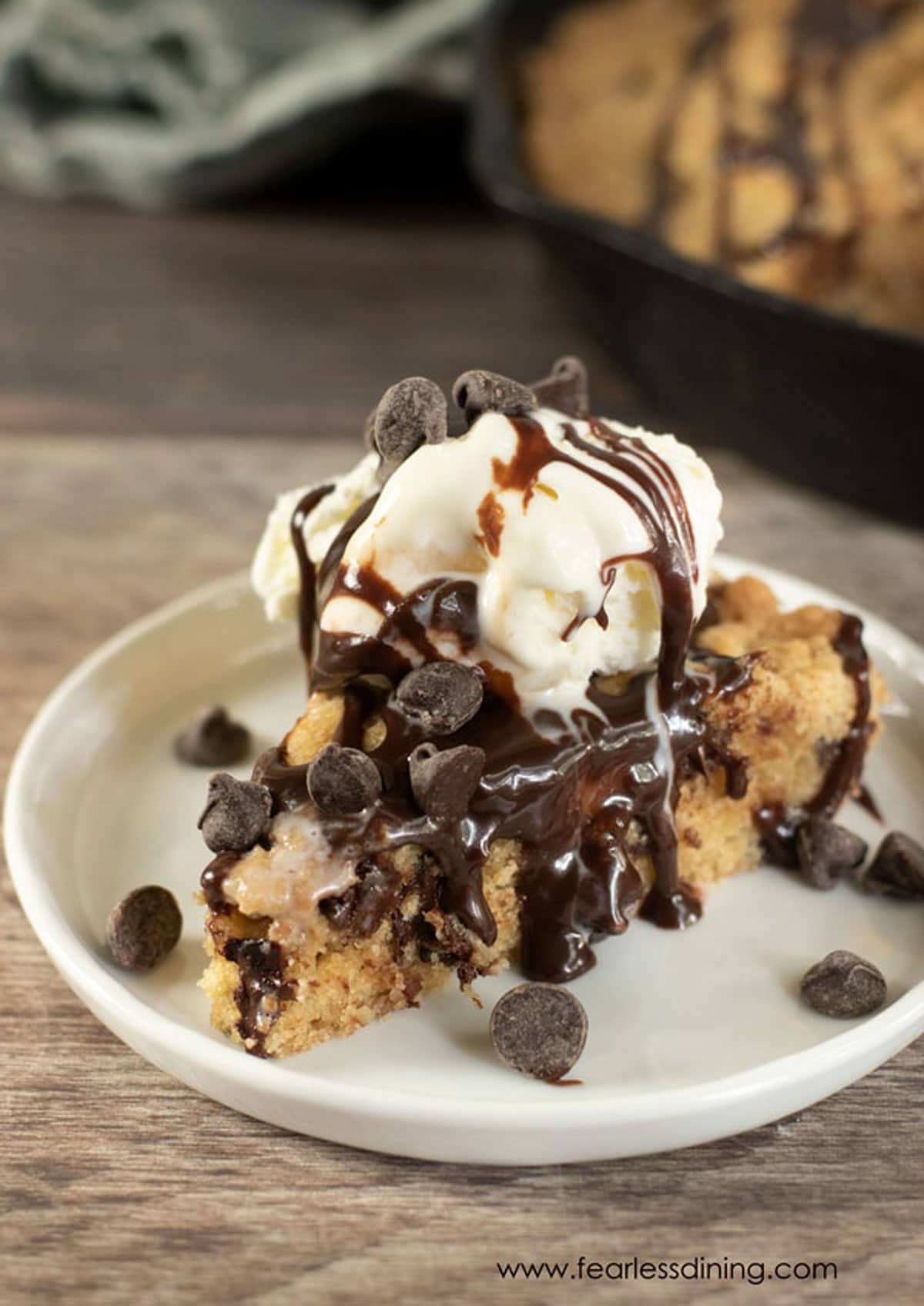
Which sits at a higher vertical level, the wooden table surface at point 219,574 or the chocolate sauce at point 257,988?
the chocolate sauce at point 257,988

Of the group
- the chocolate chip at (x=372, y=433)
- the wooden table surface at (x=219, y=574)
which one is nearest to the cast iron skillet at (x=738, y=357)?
the wooden table surface at (x=219, y=574)

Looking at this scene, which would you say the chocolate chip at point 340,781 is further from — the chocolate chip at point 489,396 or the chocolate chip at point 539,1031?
the chocolate chip at point 489,396

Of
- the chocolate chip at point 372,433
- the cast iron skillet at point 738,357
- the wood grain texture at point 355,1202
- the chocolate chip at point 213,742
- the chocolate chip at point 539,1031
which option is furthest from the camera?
the cast iron skillet at point 738,357

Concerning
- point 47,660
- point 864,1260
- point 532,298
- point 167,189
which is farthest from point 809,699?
point 167,189

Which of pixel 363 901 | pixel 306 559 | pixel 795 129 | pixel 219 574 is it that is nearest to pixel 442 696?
pixel 363 901

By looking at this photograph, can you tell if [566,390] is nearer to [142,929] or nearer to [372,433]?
[372,433]

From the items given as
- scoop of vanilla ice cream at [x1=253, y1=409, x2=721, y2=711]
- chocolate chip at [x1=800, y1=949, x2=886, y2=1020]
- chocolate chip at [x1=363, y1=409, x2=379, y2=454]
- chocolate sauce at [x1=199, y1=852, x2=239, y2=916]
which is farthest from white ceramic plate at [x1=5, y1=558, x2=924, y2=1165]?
chocolate chip at [x1=363, y1=409, x2=379, y2=454]
